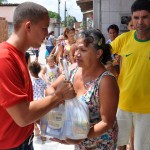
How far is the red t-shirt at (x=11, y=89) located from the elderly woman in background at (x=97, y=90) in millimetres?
385

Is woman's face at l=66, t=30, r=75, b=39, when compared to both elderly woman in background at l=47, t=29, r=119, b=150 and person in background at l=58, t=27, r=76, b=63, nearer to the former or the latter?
person in background at l=58, t=27, r=76, b=63

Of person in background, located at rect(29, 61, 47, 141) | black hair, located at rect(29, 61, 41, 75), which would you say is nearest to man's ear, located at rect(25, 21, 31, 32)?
person in background, located at rect(29, 61, 47, 141)

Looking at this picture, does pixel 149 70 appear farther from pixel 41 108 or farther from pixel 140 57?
pixel 41 108

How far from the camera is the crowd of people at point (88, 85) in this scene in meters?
1.87

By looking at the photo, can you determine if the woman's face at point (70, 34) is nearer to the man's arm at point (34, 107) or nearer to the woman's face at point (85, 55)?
the woman's face at point (85, 55)

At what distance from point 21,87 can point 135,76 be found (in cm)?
165

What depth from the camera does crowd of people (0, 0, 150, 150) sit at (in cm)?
187

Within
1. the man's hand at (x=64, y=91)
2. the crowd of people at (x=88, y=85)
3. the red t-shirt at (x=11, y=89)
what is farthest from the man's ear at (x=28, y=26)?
the man's hand at (x=64, y=91)

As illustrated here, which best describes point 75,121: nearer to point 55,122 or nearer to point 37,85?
point 55,122

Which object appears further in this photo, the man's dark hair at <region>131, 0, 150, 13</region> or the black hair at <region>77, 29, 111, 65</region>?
the man's dark hair at <region>131, 0, 150, 13</region>

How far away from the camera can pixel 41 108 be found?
190 centimetres

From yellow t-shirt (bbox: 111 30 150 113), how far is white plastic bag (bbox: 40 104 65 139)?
4.26 ft

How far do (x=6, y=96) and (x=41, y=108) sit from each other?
22 cm

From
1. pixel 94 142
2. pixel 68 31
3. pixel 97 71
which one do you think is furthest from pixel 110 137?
pixel 68 31
